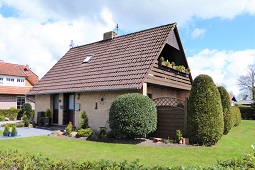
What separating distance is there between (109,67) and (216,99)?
7442 millimetres

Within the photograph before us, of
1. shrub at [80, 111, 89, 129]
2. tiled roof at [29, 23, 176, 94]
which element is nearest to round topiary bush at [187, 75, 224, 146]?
tiled roof at [29, 23, 176, 94]

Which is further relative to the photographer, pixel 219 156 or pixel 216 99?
pixel 216 99

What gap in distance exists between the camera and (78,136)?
1295cm

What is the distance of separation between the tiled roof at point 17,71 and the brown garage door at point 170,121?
24.5m

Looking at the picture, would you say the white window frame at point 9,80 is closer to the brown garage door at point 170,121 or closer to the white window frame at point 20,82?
the white window frame at point 20,82

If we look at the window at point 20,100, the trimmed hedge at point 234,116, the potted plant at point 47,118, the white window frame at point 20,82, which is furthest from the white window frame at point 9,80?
the trimmed hedge at point 234,116

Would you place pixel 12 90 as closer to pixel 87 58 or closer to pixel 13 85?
pixel 13 85

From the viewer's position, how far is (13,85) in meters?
29.9

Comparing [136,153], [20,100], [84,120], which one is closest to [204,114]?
[136,153]

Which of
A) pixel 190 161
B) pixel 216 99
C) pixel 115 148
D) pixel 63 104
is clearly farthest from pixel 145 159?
pixel 63 104

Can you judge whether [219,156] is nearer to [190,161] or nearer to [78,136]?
[190,161]

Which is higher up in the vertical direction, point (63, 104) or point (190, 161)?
point (63, 104)

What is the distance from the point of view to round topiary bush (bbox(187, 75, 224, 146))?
1042 centimetres

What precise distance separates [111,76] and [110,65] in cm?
142
